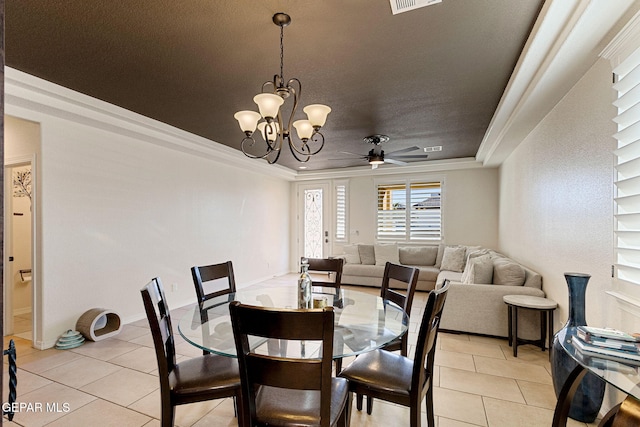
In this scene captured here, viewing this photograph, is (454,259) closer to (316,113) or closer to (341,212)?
(341,212)

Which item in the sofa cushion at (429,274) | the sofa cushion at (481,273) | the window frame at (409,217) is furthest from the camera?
the window frame at (409,217)

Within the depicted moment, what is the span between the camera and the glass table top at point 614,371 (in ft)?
4.16

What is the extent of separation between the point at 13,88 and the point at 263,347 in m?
3.14

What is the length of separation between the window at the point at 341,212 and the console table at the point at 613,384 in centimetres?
614

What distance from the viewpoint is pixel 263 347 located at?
246 centimetres

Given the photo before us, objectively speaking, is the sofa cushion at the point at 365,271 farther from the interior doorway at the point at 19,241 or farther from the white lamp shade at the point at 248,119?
the interior doorway at the point at 19,241

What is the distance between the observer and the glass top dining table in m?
1.74

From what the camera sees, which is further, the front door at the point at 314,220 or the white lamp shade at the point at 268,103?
the front door at the point at 314,220

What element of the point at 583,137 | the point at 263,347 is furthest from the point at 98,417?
the point at 583,137

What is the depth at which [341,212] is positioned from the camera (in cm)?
788

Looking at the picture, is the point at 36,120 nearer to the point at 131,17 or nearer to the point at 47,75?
the point at 47,75

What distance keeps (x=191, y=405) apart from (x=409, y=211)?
5.90 m

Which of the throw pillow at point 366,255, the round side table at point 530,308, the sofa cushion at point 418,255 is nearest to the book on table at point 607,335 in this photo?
the round side table at point 530,308

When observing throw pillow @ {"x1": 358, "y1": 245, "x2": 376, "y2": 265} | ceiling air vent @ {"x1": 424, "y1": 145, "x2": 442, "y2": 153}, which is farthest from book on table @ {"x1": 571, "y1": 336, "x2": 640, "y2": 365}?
throw pillow @ {"x1": 358, "y1": 245, "x2": 376, "y2": 265}
